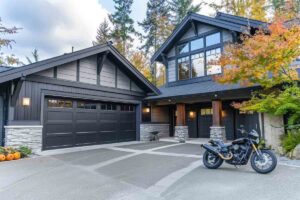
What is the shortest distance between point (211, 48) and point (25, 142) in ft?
35.7

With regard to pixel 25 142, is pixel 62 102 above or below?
above

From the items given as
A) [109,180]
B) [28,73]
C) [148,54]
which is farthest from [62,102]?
[148,54]

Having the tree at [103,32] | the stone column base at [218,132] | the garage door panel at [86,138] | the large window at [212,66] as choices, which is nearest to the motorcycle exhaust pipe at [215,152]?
the stone column base at [218,132]

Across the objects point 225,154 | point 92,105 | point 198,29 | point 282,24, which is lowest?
point 225,154

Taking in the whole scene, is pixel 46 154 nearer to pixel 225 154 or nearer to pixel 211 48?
pixel 225 154

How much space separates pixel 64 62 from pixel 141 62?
15.5 metres

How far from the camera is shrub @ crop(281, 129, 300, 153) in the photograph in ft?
24.0

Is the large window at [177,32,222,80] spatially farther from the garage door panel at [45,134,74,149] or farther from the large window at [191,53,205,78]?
the garage door panel at [45,134,74,149]

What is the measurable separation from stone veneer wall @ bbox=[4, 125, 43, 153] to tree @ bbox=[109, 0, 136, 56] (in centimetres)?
1714

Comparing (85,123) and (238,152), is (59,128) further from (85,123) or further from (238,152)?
(238,152)

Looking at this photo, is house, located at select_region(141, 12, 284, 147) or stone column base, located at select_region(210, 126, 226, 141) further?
house, located at select_region(141, 12, 284, 147)

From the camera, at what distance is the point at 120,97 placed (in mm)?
12555

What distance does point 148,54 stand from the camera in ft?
83.7

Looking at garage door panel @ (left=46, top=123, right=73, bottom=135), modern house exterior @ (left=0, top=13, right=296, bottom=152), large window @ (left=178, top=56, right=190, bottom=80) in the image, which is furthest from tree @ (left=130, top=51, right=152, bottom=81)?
garage door panel @ (left=46, top=123, right=73, bottom=135)
